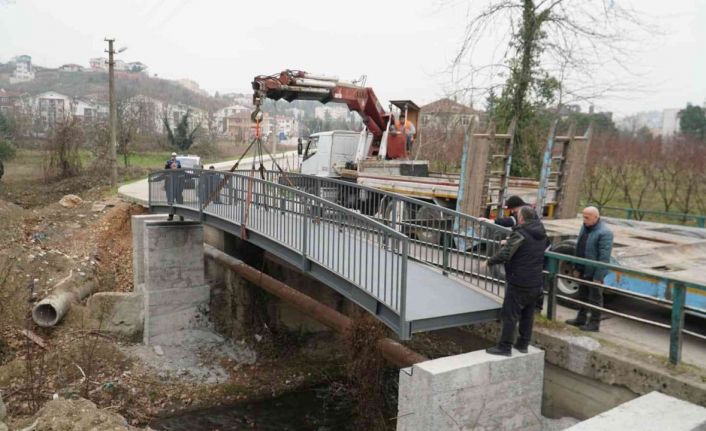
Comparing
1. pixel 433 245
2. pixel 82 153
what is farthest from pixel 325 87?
Result: pixel 82 153

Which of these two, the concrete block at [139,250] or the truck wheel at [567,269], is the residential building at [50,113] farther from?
the truck wheel at [567,269]

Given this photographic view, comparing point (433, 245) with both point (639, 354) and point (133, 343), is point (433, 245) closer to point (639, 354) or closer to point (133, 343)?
point (639, 354)

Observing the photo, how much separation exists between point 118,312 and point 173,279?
1.40 metres

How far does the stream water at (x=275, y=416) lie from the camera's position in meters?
9.73

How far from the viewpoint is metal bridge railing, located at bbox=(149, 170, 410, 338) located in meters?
6.16

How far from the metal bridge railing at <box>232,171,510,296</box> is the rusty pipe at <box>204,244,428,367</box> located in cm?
129

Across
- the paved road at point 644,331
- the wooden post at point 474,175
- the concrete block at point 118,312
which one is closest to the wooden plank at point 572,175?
the wooden post at point 474,175

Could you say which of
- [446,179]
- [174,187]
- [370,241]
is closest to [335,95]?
[446,179]

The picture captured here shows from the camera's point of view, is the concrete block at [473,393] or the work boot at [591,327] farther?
the work boot at [591,327]

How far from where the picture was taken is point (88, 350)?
1127 cm

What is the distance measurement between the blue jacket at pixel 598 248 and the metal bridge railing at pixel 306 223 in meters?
2.22

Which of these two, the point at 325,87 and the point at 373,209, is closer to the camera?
the point at 373,209

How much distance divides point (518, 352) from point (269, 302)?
26.1ft

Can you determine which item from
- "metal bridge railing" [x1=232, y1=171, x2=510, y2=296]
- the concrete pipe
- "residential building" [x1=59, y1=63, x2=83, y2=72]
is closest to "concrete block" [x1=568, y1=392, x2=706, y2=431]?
"metal bridge railing" [x1=232, y1=171, x2=510, y2=296]
